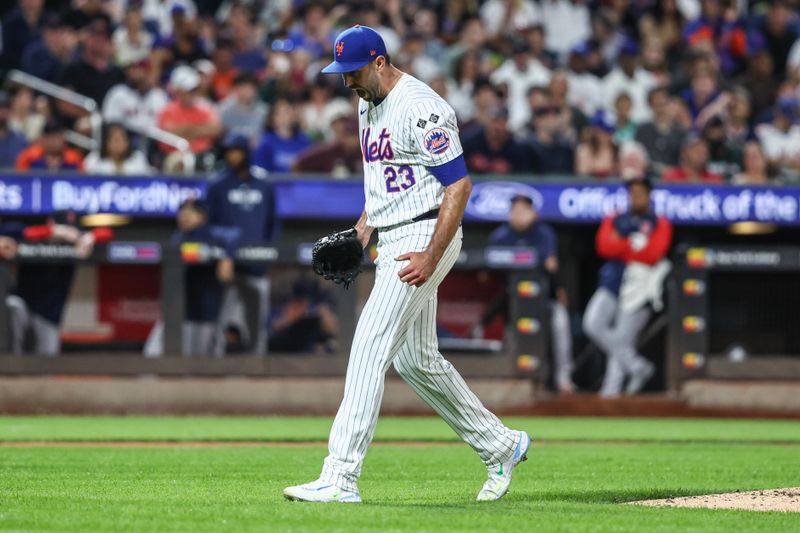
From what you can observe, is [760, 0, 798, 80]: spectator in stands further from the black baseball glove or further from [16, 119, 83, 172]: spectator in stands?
the black baseball glove

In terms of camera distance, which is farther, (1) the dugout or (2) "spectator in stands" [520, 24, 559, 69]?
(2) "spectator in stands" [520, 24, 559, 69]

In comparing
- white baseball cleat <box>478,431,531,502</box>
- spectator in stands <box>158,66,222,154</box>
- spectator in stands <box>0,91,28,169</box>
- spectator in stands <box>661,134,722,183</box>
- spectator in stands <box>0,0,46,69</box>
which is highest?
spectator in stands <box>0,0,46,69</box>

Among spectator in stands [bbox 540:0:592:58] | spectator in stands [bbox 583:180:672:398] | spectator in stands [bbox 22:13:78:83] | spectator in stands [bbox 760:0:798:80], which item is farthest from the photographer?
spectator in stands [bbox 760:0:798:80]

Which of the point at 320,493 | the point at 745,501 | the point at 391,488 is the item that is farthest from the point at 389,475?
the point at 745,501

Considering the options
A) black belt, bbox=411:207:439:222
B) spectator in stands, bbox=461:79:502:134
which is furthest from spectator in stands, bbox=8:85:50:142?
black belt, bbox=411:207:439:222

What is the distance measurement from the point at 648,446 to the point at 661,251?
13.2ft

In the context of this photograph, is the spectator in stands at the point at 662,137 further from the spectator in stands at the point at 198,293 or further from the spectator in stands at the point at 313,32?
the spectator in stands at the point at 198,293

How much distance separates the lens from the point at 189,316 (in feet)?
→ 46.3

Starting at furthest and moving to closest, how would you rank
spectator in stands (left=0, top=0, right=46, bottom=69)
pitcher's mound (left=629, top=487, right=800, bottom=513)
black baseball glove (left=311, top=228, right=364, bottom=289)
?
spectator in stands (left=0, top=0, right=46, bottom=69) → black baseball glove (left=311, top=228, right=364, bottom=289) → pitcher's mound (left=629, top=487, right=800, bottom=513)

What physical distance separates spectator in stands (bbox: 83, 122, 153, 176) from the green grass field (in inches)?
108

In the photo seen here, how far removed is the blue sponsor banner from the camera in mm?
14461

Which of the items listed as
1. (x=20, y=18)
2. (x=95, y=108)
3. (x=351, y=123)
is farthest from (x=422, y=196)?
(x=20, y=18)

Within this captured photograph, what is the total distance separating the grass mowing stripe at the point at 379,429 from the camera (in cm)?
1127

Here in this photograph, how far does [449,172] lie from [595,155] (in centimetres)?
962
